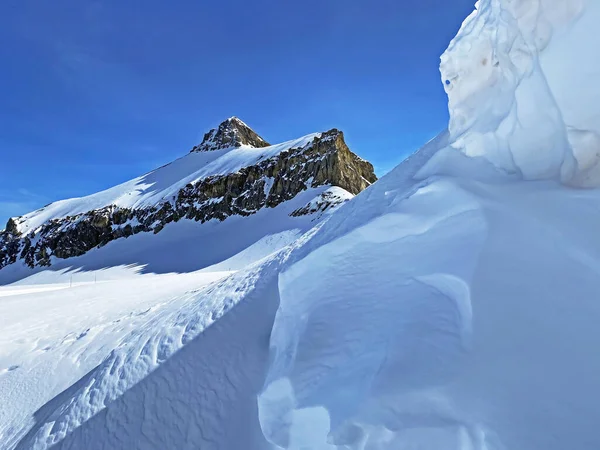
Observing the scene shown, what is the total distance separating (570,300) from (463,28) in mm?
4308

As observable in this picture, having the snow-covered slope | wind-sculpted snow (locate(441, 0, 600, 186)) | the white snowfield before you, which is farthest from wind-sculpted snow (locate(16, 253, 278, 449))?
the snow-covered slope

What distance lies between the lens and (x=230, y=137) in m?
63.7

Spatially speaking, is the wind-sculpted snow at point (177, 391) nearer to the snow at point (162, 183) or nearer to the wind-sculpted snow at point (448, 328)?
the wind-sculpted snow at point (448, 328)

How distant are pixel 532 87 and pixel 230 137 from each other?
65.5 metres

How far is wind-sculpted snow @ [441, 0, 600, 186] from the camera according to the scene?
284cm

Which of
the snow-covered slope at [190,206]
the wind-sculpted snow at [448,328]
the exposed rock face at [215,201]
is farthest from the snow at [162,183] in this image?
the wind-sculpted snow at [448,328]

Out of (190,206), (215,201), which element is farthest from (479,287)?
(190,206)

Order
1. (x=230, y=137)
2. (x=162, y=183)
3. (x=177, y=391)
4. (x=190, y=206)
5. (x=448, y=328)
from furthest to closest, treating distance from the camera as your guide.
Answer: (x=230, y=137) → (x=162, y=183) → (x=190, y=206) → (x=177, y=391) → (x=448, y=328)

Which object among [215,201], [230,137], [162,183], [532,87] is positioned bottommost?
[532,87]

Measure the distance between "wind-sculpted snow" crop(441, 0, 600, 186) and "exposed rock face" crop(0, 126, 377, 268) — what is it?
24.8 meters

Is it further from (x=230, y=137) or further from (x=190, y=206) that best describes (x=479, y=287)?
(x=230, y=137)

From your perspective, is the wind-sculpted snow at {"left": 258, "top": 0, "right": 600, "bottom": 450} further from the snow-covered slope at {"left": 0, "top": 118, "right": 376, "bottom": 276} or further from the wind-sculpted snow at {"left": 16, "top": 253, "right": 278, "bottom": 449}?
the snow-covered slope at {"left": 0, "top": 118, "right": 376, "bottom": 276}

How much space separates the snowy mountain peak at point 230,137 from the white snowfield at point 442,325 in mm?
60169

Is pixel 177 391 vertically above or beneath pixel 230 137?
beneath
